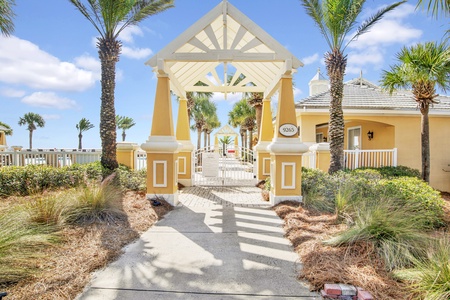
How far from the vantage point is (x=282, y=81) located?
7.52m

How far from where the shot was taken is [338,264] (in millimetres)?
3557

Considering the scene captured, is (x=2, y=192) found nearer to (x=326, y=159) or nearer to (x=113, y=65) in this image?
(x=113, y=65)

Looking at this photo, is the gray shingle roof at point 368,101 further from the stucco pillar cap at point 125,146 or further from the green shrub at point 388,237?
the green shrub at point 388,237

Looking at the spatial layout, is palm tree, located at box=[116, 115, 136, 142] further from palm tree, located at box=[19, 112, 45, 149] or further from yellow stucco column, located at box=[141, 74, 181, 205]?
yellow stucco column, located at box=[141, 74, 181, 205]

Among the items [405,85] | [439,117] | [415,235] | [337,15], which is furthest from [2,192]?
[439,117]

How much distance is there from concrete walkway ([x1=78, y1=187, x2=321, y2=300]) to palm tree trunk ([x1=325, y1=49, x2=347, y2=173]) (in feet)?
14.6

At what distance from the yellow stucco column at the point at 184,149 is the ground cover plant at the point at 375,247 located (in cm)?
540

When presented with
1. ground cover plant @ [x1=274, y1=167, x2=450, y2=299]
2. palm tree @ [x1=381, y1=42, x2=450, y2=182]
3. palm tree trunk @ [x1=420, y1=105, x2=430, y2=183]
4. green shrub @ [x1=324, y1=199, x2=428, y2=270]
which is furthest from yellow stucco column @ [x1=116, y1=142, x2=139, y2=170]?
palm tree trunk @ [x1=420, y1=105, x2=430, y2=183]

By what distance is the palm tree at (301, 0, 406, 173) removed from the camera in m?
8.46

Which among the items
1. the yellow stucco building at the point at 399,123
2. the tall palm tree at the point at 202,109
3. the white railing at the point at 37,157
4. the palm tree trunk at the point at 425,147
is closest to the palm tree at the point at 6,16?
the white railing at the point at 37,157

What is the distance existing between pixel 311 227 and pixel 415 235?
1740 millimetres

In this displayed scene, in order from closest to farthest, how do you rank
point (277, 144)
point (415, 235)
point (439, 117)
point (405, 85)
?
point (415, 235), point (277, 144), point (405, 85), point (439, 117)

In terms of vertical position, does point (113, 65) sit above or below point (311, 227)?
above

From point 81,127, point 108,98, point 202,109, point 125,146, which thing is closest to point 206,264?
point 108,98
